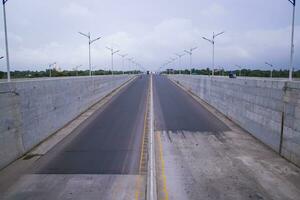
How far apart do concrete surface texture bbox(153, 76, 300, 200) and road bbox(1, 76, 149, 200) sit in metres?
1.14

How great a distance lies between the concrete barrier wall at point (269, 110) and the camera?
11.8m

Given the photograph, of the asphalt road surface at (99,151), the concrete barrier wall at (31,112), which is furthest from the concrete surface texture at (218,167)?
the concrete barrier wall at (31,112)

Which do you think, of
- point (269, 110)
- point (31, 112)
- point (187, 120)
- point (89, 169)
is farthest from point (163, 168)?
point (187, 120)

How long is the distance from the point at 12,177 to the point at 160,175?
17.5 ft

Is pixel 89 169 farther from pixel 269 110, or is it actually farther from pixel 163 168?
pixel 269 110

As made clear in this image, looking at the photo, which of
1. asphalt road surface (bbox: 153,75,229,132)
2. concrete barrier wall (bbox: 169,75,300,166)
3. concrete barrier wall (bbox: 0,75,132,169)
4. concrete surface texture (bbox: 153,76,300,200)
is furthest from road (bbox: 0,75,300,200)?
concrete barrier wall (bbox: 0,75,132,169)

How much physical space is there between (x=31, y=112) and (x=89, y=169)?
5354 mm

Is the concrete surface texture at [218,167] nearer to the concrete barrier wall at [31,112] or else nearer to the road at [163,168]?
the road at [163,168]

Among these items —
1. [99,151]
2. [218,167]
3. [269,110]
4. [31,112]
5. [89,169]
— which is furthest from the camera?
[269,110]

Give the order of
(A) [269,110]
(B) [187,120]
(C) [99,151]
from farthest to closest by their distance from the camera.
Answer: (B) [187,120]
(A) [269,110]
(C) [99,151]

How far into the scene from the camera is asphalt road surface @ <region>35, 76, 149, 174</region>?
10.9 meters

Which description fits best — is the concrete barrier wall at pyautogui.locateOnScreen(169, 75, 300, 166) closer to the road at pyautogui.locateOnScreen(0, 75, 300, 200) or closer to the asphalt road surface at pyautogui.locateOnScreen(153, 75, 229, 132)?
the road at pyautogui.locateOnScreen(0, 75, 300, 200)

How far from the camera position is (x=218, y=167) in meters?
11.0

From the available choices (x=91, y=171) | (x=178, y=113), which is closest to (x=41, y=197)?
(x=91, y=171)
